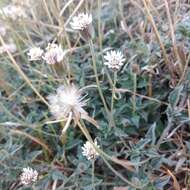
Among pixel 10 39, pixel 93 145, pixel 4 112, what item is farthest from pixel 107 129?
pixel 10 39

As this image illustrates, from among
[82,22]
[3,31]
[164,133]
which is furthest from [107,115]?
[3,31]

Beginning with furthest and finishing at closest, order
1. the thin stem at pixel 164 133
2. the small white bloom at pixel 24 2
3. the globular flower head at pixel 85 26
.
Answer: the small white bloom at pixel 24 2
the thin stem at pixel 164 133
the globular flower head at pixel 85 26

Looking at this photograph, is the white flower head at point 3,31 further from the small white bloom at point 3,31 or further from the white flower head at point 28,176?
the white flower head at point 28,176

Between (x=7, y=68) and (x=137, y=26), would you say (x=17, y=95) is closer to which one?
(x=7, y=68)

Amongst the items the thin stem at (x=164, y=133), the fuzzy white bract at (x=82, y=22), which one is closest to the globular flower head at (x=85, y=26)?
the fuzzy white bract at (x=82, y=22)

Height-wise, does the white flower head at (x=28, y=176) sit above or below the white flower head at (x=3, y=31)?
below

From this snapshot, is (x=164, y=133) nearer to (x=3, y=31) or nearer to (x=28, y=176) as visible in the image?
(x=28, y=176)

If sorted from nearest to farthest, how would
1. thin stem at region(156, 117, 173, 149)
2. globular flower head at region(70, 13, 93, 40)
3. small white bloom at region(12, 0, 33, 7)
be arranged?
1. globular flower head at region(70, 13, 93, 40)
2. thin stem at region(156, 117, 173, 149)
3. small white bloom at region(12, 0, 33, 7)

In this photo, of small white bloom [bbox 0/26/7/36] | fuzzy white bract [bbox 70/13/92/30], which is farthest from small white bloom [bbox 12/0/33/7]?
fuzzy white bract [bbox 70/13/92/30]

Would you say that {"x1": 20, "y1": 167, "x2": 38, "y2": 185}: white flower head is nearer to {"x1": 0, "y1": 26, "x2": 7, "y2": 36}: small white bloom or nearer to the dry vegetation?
the dry vegetation

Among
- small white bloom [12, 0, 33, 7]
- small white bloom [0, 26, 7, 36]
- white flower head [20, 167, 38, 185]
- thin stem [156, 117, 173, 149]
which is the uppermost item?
small white bloom [12, 0, 33, 7]

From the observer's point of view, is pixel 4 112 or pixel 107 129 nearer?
pixel 107 129
